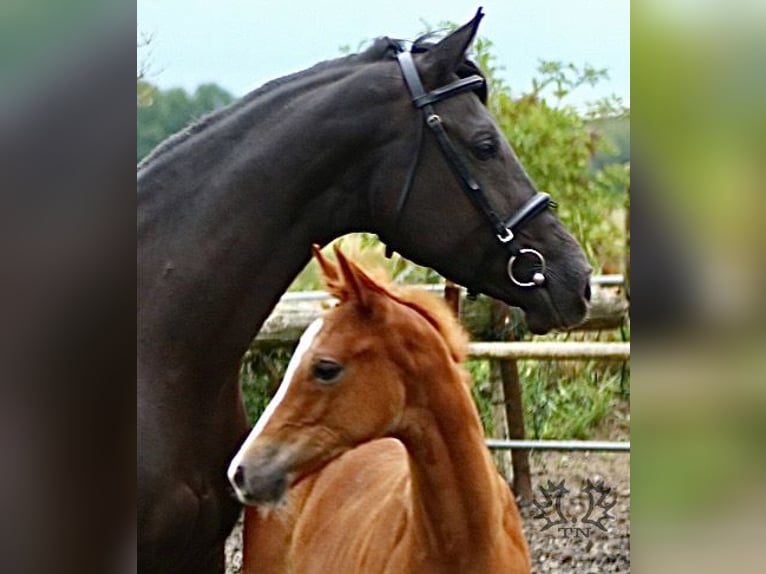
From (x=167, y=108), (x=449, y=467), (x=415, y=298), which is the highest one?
(x=167, y=108)

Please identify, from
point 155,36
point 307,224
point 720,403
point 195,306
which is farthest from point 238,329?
point 720,403

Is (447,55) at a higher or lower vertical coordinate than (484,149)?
higher

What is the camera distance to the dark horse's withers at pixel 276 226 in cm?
252

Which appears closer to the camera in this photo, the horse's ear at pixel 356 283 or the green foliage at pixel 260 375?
the horse's ear at pixel 356 283

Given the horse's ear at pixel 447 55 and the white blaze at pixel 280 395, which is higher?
the horse's ear at pixel 447 55

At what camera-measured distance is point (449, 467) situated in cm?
254

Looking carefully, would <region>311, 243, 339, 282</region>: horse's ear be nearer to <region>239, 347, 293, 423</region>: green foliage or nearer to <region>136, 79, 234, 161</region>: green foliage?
<region>239, 347, 293, 423</region>: green foliage

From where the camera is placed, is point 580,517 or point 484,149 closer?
point 484,149

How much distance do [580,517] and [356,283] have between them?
0.86 m

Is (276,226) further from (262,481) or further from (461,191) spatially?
(262,481)

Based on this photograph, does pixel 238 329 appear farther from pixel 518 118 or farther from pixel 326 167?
pixel 518 118

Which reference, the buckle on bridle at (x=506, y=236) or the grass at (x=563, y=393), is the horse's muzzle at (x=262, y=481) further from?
the buckle on bridle at (x=506, y=236)

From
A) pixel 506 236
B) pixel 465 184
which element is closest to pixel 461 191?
pixel 465 184

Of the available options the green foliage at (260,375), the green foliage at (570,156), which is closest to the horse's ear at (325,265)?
the green foliage at (260,375)
